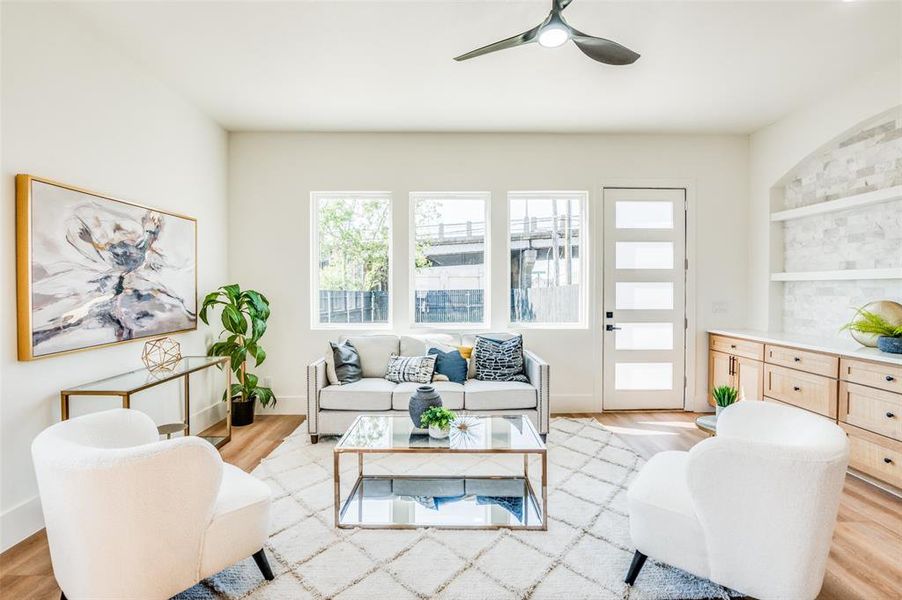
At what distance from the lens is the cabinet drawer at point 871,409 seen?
8.52 feet

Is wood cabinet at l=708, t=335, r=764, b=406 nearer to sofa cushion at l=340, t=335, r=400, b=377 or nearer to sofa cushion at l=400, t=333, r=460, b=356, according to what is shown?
sofa cushion at l=400, t=333, r=460, b=356

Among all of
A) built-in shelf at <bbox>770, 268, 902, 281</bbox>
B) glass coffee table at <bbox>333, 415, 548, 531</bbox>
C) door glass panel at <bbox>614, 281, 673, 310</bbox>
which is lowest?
glass coffee table at <bbox>333, 415, 548, 531</bbox>

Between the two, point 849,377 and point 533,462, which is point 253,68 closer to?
point 533,462

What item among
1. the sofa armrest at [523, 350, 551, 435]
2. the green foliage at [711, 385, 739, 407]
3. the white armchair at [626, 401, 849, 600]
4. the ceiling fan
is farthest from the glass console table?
the green foliage at [711, 385, 739, 407]

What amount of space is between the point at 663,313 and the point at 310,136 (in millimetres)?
4098

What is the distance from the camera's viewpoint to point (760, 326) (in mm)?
4219

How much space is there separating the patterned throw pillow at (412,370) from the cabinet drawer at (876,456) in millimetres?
2928

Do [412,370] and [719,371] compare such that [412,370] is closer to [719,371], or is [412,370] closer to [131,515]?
[131,515]

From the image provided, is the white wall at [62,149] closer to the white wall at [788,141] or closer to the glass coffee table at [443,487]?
the glass coffee table at [443,487]

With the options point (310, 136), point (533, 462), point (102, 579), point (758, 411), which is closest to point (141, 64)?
point (310, 136)

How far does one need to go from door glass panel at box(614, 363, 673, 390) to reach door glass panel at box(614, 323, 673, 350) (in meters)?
0.19

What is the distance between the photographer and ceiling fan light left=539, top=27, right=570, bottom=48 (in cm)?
198

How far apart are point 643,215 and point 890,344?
2.16 metres

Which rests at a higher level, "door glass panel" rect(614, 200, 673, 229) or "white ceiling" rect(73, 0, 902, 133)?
"white ceiling" rect(73, 0, 902, 133)
